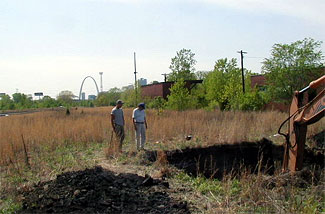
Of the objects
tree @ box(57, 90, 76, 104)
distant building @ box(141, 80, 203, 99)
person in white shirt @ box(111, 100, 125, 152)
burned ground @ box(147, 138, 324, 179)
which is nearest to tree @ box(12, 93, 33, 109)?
tree @ box(57, 90, 76, 104)

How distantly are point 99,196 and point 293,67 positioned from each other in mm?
18618

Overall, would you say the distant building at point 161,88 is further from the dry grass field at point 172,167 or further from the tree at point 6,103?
the tree at point 6,103

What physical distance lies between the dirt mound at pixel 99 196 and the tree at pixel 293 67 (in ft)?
56.0

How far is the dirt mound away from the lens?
15.8ft

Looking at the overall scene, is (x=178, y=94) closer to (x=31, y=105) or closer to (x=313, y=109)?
(x=313, y=109)

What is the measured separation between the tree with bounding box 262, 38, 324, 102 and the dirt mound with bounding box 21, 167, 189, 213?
17.1 meters

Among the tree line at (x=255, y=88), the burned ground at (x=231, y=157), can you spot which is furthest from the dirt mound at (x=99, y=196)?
the tree line at (x=255, y=88)

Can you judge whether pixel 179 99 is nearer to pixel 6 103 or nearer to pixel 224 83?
pixel 224 83

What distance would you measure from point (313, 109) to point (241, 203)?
2328mm

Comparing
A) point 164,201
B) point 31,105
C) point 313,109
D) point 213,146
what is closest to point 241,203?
point 164,201

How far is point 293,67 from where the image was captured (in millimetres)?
20531

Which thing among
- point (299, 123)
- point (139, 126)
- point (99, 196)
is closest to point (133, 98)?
point (139, 126)

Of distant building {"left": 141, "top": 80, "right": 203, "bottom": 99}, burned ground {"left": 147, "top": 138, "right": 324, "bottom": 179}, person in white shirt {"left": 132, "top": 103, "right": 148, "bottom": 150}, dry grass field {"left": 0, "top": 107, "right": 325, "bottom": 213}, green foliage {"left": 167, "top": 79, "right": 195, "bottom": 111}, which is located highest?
distant building {"left": 141, "top": 80, "right": 203, "bottom": 99}

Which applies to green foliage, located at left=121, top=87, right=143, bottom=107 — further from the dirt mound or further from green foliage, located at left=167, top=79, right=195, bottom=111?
the dirt mound
